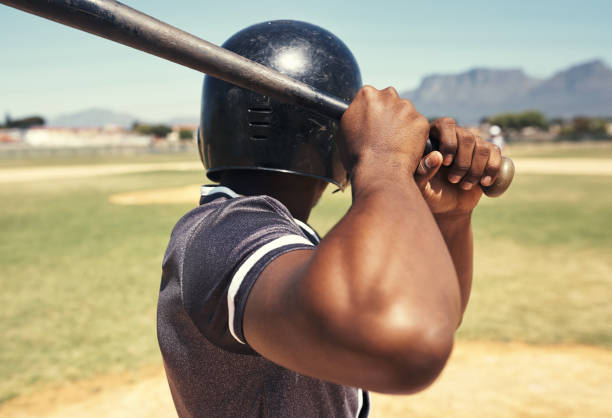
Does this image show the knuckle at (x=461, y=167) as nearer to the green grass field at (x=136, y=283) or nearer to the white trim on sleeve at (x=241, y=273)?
the white trim on sleeve at (x=241, y=273)

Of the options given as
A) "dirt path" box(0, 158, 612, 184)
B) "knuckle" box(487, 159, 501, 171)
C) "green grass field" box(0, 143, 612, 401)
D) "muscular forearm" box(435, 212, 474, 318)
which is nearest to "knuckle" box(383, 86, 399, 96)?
"knuckle" box(487, 159, 501, 171)

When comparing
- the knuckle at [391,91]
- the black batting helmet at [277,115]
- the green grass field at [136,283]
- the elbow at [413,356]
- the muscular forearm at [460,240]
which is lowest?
the green grass field at [136,283]

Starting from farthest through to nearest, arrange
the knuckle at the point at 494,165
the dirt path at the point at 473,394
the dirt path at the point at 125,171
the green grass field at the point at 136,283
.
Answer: the dirt path at the point at 125,171 → the green grass field at the point at 136,283 → the dirt path at the point at 473,394 → the knuckle at the point at 494,165

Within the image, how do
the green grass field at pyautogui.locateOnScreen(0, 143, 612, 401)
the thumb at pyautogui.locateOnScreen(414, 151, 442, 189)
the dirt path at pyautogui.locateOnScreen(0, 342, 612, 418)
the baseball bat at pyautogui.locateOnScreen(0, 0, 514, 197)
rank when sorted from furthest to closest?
1. the green grass field at pyautogui.locateOnScreen(0, 143, 612, 401)
2. the dirt path at pyautogui.locateOnScreen(0, 342, 612, 418)
3. the thumb at pyautogui.locateOnScreen(414, 151, 442, 189)
4. the baseball bat at pyautogui.locateOnScreen(0, 0, 514, 197)

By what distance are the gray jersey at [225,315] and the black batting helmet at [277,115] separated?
0.87 feet

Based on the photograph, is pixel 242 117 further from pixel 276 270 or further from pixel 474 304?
pixel 474 304

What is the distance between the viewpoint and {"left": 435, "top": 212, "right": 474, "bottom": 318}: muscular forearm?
188cm

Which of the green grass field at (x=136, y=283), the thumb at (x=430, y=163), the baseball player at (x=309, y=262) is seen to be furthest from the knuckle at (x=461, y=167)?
the green grass field at (x=136, y=283)

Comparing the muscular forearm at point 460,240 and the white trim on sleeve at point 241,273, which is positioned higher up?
the white trim on sleeve at point 241,273

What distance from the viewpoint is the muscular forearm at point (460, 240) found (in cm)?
188

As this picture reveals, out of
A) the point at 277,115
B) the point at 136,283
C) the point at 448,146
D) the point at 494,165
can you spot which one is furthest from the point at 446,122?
the point at 136,283

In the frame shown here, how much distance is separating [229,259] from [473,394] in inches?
148

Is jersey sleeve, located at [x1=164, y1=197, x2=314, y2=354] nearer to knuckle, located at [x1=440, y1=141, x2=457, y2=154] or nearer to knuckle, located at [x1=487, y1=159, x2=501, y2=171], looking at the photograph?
knuckle, located at [x1=440, y1=141, x2=457, y2=154]

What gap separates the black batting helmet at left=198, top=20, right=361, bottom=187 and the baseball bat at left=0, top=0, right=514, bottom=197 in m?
0.48
